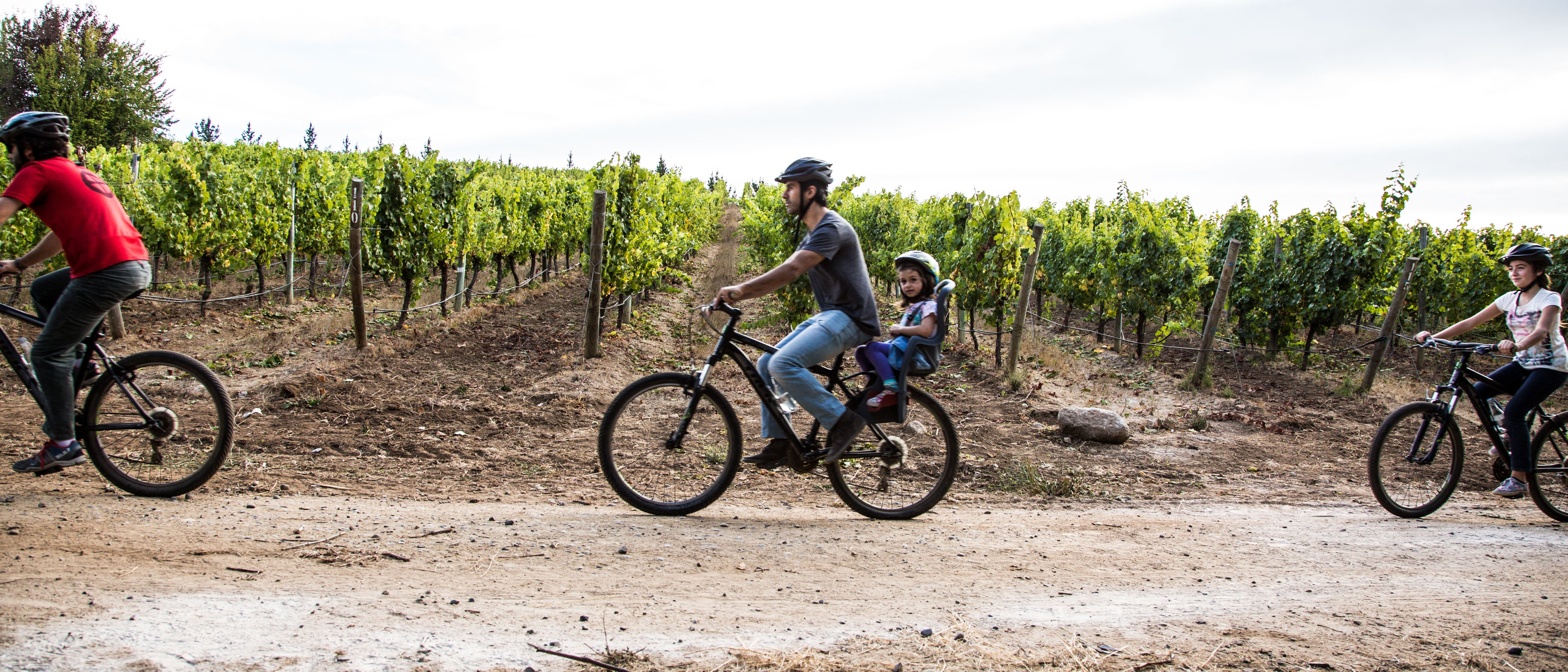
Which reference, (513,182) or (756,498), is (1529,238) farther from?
(513,182)

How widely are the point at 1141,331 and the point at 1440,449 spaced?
28.4ft

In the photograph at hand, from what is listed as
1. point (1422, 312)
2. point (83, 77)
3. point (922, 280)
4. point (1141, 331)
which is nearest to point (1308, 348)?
point (1141, 331)

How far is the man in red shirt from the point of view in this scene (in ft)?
11.7

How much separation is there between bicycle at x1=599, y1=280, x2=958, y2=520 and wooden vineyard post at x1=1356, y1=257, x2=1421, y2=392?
8.47 metres

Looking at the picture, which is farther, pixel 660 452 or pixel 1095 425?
pixel 1095 425

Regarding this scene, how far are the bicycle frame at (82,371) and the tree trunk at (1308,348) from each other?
13348 mm

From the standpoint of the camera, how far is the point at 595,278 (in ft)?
32.0

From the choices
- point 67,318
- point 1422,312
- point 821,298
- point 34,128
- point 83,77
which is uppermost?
point 83,77

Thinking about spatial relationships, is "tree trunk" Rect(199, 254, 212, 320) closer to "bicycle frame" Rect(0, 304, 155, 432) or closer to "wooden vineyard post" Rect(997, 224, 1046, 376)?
"bicycle frame" Rect(0, 304, 155, 432)

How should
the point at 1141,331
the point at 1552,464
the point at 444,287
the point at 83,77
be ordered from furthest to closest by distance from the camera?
the point at 83,77 < the point at 444,287 < the point at 1141,331 < the point at 1552,464

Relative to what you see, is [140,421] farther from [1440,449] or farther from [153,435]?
[1440,449]

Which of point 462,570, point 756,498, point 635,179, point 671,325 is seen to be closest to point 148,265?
point 462,570

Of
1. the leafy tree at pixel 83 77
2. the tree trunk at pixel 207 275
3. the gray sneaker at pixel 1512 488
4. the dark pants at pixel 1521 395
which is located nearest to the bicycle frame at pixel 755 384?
the dark pants at pixel 1521 395

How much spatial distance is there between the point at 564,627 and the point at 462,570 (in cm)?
73
